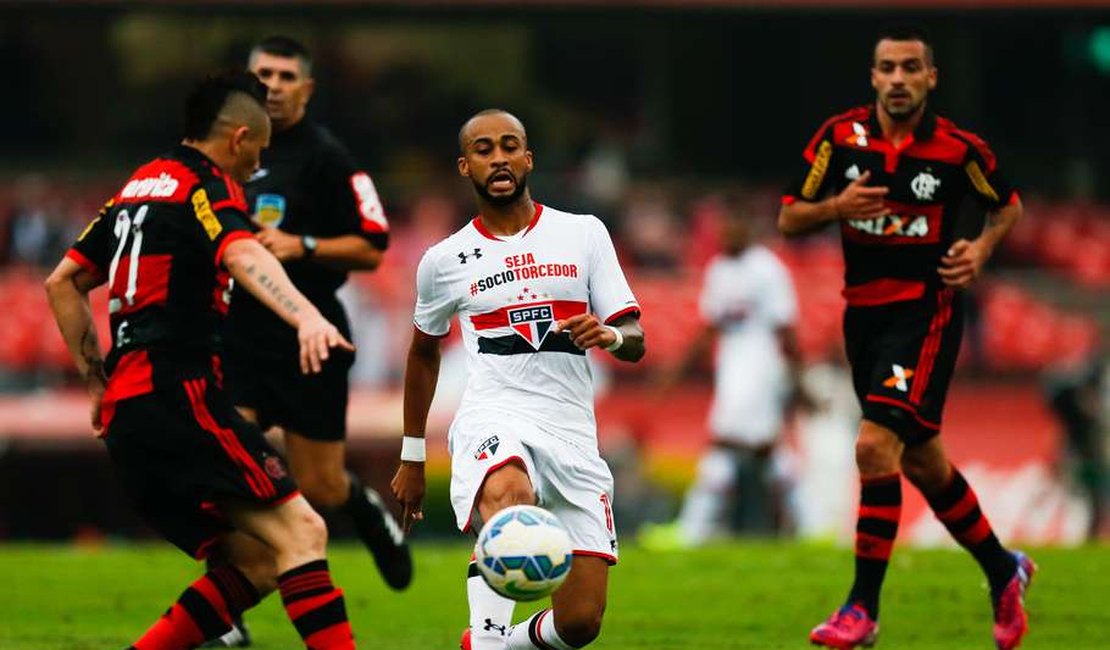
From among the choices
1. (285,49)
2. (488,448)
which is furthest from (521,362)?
(285,49)

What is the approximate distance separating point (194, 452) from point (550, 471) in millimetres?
1355

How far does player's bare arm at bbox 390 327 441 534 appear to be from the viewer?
8023 millimetres

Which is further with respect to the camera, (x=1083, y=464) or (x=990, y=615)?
(x=1083, y=464)

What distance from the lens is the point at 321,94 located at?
33.9 metres

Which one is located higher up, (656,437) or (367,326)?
(367,326)

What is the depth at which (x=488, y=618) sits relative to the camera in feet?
25.4

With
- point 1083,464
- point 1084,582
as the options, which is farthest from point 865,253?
point 1083,464

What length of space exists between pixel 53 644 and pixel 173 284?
2.77 m

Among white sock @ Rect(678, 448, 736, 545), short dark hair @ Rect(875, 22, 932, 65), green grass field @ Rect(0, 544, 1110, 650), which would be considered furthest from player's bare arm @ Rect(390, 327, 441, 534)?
white sock @ Rect(678, 448, 736, 545)

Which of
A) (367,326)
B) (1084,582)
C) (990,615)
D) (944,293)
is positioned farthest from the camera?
(367,326)

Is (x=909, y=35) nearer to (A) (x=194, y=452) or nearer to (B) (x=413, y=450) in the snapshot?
(B) (x=413, y=450)

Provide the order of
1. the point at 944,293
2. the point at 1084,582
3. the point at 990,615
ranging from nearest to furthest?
1. the point at 944,293
2. the point at 990,615
3. the point at 1084,582

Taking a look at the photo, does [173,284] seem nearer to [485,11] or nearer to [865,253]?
[865,253]

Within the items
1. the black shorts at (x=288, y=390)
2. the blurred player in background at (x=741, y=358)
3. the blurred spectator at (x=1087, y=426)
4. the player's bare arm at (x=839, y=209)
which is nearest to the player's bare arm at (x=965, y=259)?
the player's bare arm at (x=839, y=209)
